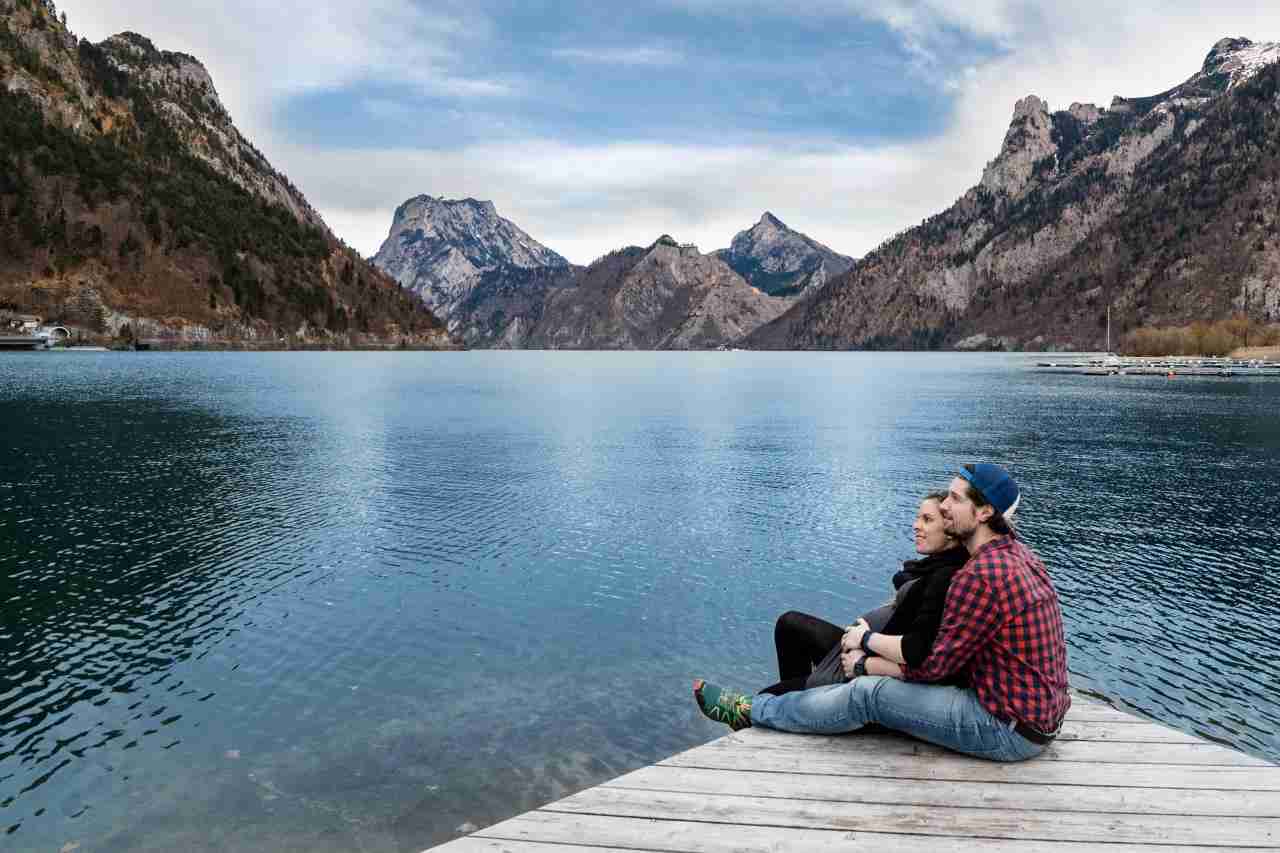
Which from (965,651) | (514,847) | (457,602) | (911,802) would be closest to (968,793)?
(911,802)

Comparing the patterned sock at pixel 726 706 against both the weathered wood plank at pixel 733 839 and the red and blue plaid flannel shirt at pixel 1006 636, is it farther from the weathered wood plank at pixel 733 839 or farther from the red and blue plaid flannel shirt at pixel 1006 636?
the weathered wood plank at pixel 733 839

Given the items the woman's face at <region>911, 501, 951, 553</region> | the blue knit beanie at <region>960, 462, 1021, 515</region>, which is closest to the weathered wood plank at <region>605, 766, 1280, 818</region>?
the woman's face at <region>911, 501, 951, 553</region>

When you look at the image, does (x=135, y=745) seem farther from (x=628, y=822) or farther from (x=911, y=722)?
(x=911, y=722)

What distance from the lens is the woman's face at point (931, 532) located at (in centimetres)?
881

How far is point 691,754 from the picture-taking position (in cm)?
882

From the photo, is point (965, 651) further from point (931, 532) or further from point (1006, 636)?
point (931, 532)

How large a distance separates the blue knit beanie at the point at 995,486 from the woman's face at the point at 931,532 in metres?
0.71

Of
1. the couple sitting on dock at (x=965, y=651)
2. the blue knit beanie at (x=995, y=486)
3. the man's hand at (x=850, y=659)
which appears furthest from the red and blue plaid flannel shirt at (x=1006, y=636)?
the man's hand at (x=850, y=659)

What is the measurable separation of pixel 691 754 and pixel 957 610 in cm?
314

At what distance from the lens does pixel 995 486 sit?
8.12 m

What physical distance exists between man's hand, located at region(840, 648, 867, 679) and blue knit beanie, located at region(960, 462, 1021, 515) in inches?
90.8

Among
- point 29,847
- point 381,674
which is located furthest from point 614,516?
point 29,847

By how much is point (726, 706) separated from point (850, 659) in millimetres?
1868

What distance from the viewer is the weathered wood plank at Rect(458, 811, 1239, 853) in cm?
687
